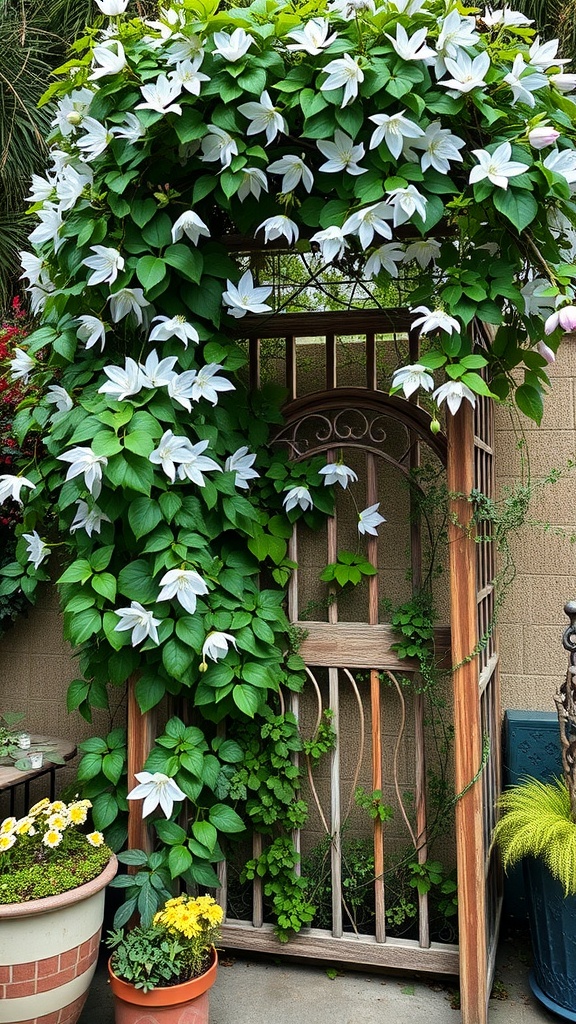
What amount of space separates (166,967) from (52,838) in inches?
17.0

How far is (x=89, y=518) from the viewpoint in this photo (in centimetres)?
223

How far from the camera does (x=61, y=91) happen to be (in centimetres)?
216

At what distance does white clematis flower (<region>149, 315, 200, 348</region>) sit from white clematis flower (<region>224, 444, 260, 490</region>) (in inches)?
14.6

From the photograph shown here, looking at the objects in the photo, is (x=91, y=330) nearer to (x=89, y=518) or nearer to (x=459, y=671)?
(x=89, y=518)

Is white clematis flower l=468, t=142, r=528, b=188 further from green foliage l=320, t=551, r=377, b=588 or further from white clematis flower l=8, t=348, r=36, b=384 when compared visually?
white clematis flower l=8, t=348, r=36, b=384

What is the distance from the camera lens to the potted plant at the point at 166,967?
6.77ft

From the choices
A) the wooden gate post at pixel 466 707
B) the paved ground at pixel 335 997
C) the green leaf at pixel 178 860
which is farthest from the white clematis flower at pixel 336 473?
the paved ground at pixel 335 997

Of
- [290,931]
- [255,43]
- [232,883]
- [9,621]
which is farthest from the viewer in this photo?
[9,621]

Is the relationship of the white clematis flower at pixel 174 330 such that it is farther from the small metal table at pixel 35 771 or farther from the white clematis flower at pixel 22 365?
the small metal table at pixel 35 771

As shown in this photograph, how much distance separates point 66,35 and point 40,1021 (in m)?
3.85

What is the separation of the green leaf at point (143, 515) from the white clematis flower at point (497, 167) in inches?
42.9

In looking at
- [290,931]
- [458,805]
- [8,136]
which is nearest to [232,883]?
[290,931]

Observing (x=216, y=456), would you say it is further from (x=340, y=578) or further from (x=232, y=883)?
(x=232, y=883)

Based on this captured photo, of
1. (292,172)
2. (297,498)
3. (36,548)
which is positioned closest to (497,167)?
(292,172)
